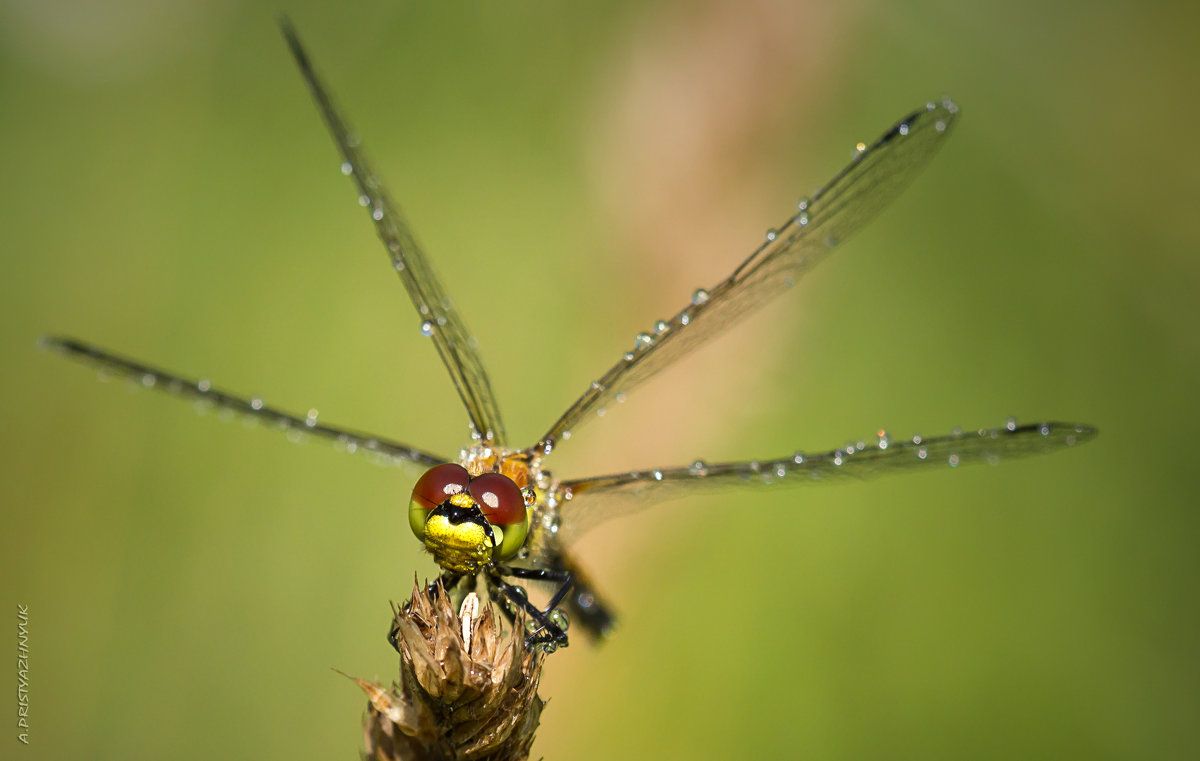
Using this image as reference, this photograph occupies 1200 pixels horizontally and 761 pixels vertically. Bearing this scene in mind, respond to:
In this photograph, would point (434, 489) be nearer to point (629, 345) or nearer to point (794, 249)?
point (794, 249)

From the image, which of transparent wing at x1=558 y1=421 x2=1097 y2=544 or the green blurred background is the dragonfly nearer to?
transparent wing at x1=558 y1=421 x2=1097 y2=544

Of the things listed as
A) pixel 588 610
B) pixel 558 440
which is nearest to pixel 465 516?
pixel 558 440

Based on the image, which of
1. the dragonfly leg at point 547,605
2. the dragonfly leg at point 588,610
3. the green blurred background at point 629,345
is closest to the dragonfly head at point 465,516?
the dragonfly leg at point 547,605

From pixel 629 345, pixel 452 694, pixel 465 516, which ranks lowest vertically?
pixel 452 694

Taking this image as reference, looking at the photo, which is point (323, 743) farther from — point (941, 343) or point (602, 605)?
point (941, 343)

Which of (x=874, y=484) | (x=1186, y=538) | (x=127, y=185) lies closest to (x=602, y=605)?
(x=874, y=484)

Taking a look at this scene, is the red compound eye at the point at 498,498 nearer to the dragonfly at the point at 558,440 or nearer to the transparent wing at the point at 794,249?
the dragonfly at the point at 558,440
